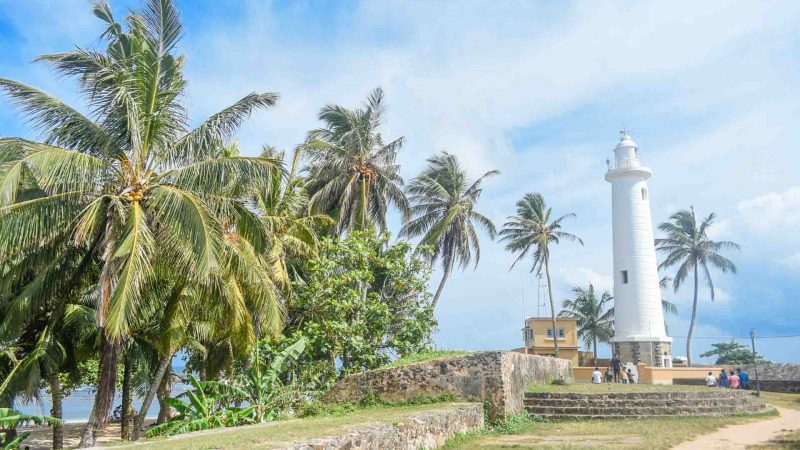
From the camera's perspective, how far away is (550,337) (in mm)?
42062

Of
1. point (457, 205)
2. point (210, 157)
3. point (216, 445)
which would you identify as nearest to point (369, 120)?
point (457, 205)

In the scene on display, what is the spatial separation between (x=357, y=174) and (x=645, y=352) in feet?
62.2

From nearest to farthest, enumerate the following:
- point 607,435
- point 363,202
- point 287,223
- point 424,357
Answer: point 607,435 < point 424,357 < point 287,223 < point 363,202

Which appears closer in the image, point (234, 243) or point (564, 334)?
point (234, 243)

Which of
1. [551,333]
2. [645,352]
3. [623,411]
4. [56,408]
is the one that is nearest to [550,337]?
[551,333]

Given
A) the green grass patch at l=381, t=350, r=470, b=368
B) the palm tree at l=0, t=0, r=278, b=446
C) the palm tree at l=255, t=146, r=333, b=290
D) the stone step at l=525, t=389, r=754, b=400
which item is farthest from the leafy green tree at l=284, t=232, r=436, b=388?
the palm tree at l=0, t=0, r=278, b=446

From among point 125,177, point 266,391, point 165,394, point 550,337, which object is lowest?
point 165,394

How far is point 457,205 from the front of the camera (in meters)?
31.4

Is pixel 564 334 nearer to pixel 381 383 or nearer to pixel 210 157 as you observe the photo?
pixel 381 383

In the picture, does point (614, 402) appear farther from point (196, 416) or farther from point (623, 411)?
point (196, 416)

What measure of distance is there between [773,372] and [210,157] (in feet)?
89.8

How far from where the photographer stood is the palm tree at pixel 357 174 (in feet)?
85.1

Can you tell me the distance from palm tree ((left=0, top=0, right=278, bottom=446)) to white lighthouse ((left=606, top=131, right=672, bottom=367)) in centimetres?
2615

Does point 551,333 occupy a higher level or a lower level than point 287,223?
lower
